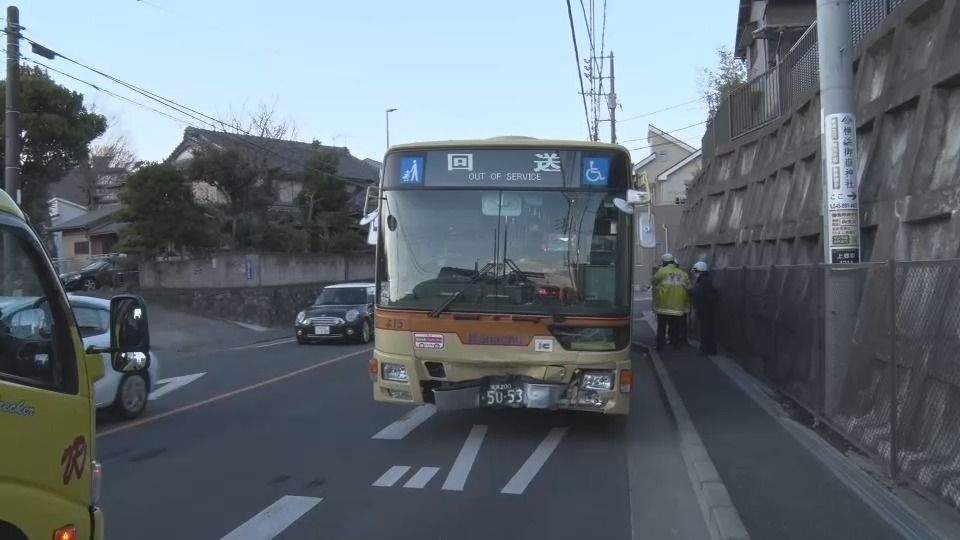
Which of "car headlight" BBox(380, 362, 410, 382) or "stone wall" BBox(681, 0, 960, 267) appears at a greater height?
"stone wall" BBox(681, 0, 960, 267)

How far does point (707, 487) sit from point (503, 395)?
2.62 meters

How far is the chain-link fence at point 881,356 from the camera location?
19.5 feet

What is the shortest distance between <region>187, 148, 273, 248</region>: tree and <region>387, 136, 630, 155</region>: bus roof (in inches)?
971

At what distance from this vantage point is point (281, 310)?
1276 inches

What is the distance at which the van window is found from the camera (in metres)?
3.48

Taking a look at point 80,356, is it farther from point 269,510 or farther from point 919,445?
point 919,445

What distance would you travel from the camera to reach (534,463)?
8.47 m

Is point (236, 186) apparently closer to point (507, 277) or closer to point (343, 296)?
point (343, 296)

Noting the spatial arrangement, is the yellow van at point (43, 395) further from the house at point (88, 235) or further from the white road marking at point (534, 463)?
the house at point (88, 235)

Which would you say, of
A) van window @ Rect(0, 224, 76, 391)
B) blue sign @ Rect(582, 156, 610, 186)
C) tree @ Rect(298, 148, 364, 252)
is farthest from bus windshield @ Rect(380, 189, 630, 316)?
tree @ Rect(298, 148, 364, 252)

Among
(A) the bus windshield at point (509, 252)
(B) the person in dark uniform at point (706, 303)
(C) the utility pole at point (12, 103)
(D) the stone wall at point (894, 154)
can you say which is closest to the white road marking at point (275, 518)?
(A) the bus windshield at point (509, 252)

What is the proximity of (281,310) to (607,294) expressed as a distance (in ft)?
82.2

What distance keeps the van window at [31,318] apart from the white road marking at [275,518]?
9.23 ft

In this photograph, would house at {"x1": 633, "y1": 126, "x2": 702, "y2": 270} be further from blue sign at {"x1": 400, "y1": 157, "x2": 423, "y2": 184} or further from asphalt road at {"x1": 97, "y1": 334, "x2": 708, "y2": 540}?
blue sign at {"x1": 400, "y1": 157, "x2": 423, "y2": 184}
